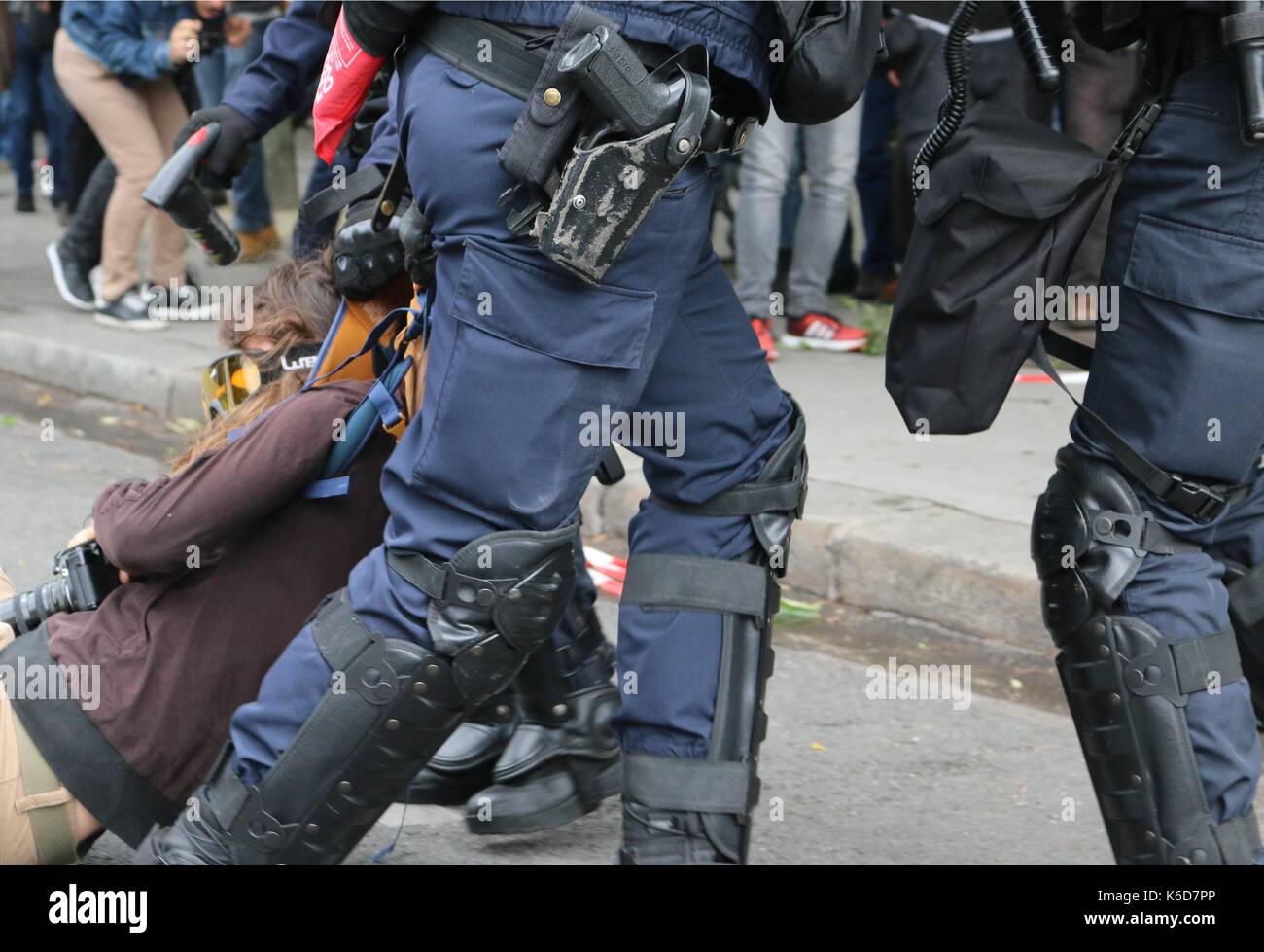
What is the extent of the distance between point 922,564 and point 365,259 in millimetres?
1724

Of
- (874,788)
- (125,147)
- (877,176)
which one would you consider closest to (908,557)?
(874,788)

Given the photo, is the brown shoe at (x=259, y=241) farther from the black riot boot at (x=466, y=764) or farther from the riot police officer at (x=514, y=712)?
the black riot boot at (x=466, y=764)

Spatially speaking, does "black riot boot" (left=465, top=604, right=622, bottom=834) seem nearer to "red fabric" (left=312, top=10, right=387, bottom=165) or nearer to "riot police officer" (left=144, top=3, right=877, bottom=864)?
"riot police officer" (left=144, top=3, right=877, bottom=864)

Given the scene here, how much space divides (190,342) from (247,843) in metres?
4.51

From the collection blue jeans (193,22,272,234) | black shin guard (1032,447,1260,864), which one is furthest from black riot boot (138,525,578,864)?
blue jeans (193,22,272,234)

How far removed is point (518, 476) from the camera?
6.74 feet

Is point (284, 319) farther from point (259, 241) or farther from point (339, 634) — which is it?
point (259, 241)

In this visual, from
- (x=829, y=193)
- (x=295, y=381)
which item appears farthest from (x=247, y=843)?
(x=829, y=193)

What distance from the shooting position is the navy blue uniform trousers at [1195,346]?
7.03 ft

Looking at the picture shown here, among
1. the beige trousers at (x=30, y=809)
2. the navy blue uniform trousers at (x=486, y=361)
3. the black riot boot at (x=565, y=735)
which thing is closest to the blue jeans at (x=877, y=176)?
the black riot boot at (x=565, y=735)

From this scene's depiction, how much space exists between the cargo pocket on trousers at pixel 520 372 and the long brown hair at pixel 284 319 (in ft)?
2.19

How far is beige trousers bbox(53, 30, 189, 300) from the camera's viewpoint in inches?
261

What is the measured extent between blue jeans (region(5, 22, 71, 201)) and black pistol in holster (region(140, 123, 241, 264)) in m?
7.21
